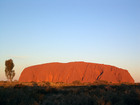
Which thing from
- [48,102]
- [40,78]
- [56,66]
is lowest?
[40,78]

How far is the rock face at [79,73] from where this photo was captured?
170ft

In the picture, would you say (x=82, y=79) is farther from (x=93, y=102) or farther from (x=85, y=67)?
(x=93, y=102)

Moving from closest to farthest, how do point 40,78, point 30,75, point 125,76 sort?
point 125,76 → point 40,78 → point 30,75

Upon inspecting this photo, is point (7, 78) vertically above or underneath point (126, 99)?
underneath

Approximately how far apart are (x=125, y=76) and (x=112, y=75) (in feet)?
20.2

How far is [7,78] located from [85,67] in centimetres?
2483

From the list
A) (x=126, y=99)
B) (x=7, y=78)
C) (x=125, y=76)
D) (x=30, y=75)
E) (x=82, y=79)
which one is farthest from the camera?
(x=30, y=75)

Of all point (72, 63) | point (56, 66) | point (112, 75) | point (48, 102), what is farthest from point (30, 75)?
point (48, 102)

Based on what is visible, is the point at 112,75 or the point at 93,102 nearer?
the point at 93,102

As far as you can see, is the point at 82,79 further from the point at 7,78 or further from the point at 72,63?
the point at 7,78

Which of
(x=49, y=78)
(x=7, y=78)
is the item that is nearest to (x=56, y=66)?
(x=49, y=78)

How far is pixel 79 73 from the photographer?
2126 inches

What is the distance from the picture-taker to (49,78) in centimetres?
5825

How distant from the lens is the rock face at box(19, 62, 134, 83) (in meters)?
51.9
